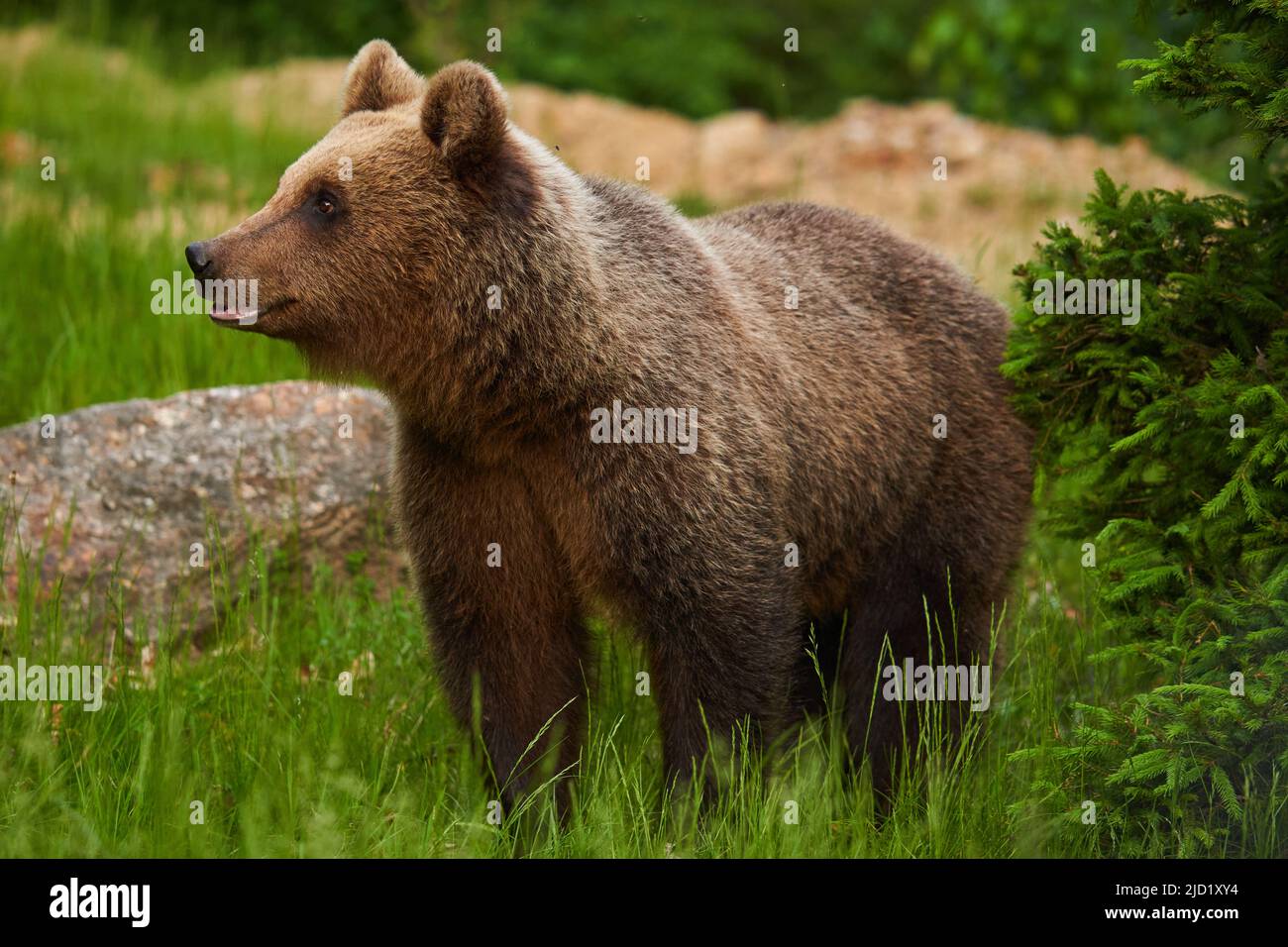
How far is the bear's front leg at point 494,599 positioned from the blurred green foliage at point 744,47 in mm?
9300

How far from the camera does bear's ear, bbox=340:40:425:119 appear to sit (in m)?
4.69

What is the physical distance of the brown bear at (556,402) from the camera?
4254mm

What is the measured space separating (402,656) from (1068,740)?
2.36m

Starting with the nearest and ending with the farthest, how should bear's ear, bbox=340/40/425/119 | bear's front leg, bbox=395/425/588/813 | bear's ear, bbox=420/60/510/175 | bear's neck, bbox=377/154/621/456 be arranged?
bear's ear, bbox=420/60/510/175
bear's neck, bbox=377/154/621/456
bear's front leg, bbox=395/425/588/813
bear's ear, bbox=340/40/425/119

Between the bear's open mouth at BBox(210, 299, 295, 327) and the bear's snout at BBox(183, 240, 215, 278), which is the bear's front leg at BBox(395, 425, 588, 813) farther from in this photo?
the bear's snout at BBox(183, 240, 215, 278)

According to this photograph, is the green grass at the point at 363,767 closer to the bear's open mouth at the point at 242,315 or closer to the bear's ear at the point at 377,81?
the bear's open mouth at the point at 242,315

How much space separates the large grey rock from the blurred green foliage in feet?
26.5

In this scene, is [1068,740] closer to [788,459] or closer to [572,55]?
[788,459]

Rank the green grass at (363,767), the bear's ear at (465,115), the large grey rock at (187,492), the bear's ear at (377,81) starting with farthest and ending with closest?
the large grey rock at (187,492) < the bear's ear at (377,81) < the bear's ear at (465,115) < the green grass at (363,767)

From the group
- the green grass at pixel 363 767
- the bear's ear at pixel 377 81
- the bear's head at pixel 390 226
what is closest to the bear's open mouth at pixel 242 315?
the bear's head at pixel 390 226

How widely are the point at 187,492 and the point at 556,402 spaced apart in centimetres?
207

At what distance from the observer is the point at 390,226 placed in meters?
4.24

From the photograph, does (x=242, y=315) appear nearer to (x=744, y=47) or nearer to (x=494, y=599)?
(x=494, y=599)

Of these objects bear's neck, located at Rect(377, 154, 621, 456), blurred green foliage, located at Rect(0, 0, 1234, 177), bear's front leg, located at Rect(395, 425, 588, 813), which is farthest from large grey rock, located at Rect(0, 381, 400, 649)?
blurred green foliage, located at Rect(0, 0, 1234, 177)
